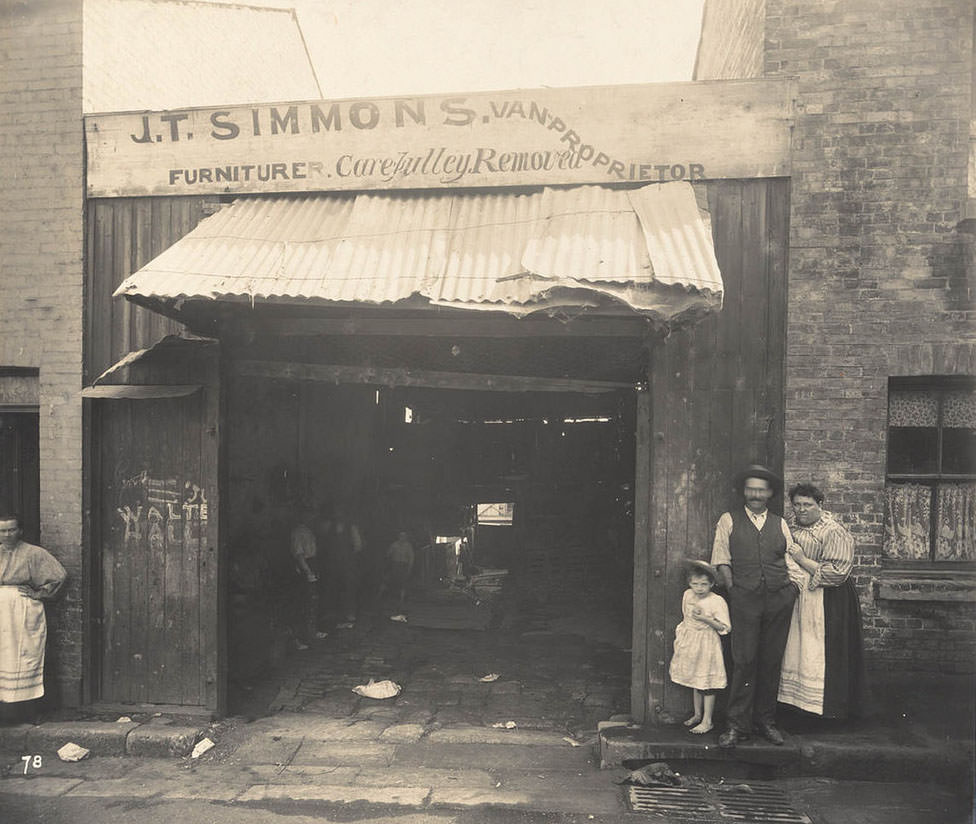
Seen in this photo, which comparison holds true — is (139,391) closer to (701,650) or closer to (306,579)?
(306,579)

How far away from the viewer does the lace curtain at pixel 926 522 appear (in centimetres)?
584

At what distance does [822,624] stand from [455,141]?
485cm

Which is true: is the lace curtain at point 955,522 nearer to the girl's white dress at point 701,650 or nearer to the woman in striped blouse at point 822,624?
the woman in striped blouse at point 822,624

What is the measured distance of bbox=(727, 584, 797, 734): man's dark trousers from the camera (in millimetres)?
5324

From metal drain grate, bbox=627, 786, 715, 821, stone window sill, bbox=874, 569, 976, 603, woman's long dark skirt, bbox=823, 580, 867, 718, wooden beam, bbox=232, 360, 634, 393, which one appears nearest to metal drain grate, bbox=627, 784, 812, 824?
metal drain grate, bbox=627, 786, 715, 821

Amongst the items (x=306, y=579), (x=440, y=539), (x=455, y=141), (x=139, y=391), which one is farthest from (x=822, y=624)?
(x=440, y=539)

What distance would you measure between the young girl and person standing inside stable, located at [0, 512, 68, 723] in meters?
5.21

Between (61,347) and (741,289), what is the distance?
232 inches

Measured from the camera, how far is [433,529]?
507 inches

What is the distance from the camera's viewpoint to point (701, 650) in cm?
548

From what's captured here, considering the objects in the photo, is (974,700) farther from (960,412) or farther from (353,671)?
(353,671)

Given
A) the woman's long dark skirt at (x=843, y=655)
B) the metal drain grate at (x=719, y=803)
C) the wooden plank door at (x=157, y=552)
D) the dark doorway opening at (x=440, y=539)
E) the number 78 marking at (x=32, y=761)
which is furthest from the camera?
the dark doorway opening at (x=440, y=539)

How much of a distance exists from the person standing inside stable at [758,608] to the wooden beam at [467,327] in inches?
60.3

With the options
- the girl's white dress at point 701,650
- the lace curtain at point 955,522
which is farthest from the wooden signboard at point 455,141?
the girl's white dress at point 701,650
